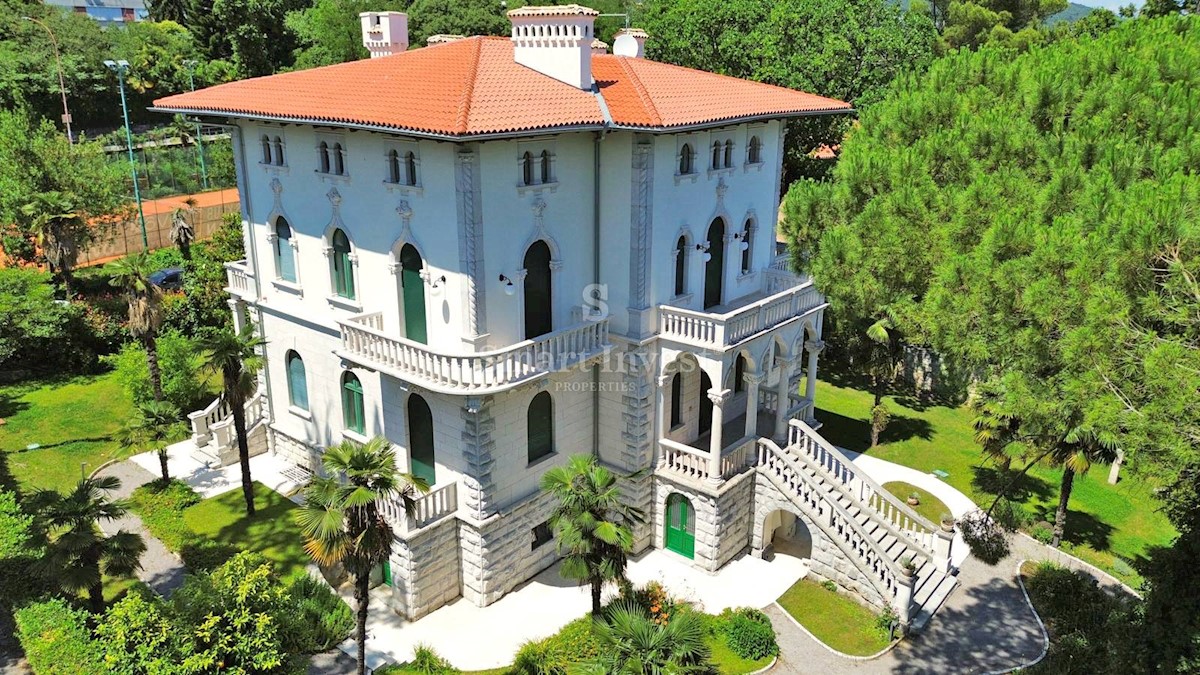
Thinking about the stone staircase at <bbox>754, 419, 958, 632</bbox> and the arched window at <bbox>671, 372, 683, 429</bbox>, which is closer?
the stone staircase at <bbox>754, 419, 958, 632</bbox>

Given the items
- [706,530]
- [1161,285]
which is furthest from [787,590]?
[1161,285]

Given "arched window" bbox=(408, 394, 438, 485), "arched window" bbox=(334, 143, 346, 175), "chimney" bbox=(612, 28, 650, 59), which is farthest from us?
"chimney" bbox=(612, 28, 650, 59)

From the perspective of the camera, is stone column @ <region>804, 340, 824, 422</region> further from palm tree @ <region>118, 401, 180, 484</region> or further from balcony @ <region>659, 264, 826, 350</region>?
palm tree @ <region>118, 401, 180, 484</region>

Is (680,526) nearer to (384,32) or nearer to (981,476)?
(981,476)

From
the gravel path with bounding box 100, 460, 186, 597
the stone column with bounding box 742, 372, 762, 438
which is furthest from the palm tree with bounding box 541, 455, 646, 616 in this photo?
the gravel path with bounding box 100, 460, 186, 597

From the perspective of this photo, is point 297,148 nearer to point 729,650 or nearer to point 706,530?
point 706,530

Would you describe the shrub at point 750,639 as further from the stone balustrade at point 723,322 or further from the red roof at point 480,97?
the red roof at point 480,97
